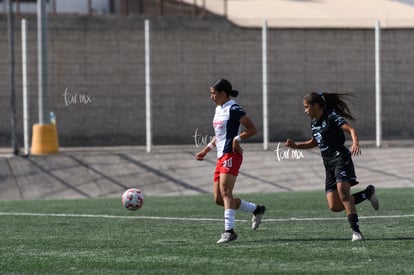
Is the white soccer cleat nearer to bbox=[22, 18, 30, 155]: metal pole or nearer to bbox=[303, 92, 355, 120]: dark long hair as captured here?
bbox=[303, 92, 355, 120]: dark long hair

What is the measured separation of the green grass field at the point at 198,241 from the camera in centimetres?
1031

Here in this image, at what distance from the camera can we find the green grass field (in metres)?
10.3

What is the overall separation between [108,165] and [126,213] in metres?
7.24

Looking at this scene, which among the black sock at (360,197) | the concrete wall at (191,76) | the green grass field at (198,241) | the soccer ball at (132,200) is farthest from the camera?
the concrete wall at (191,76)

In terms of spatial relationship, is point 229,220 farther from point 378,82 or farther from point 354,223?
point 378,82

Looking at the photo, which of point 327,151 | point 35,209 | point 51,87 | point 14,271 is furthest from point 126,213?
point 51,87

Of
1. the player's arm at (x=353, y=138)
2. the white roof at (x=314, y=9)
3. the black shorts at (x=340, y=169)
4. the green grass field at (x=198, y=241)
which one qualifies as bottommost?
the green grass field at (x=198, y=241)

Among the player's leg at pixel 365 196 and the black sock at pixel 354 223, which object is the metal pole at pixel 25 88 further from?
the black sock at pixel 354 223

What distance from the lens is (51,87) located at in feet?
96.9

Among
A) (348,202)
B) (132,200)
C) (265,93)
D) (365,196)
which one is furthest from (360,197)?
(265,93)

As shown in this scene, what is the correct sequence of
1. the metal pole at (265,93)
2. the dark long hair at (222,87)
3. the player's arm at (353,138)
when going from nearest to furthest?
the player's arm at (353,138) < the dark long hair at (222,87) < the metal pole at (265,93)

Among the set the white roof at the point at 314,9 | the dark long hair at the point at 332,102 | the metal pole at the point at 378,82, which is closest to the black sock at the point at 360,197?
the dark long hair at the point at 332,102

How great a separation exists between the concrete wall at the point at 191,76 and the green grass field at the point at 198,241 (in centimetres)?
978

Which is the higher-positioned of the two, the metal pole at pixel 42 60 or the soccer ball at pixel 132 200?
the metal pole at pixel 42 60
